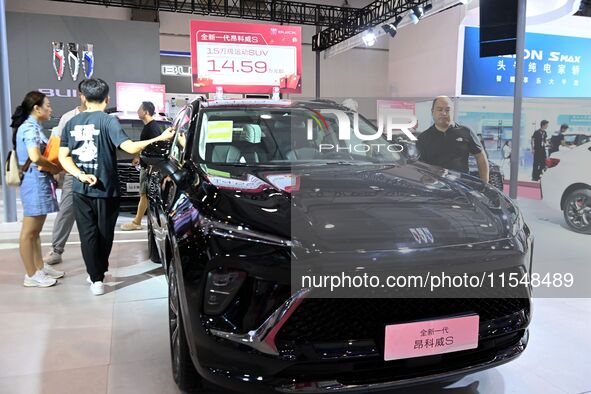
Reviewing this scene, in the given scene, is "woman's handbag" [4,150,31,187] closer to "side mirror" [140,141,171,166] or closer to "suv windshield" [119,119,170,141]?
"side mirror" [140,141,171,166]

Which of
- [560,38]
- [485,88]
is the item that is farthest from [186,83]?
[560,38]

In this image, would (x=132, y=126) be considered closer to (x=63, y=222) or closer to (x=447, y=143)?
(x=63, y=222)

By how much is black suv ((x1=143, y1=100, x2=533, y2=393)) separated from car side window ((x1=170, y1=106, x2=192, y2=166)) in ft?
1.52

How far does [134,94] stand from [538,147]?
880 cm

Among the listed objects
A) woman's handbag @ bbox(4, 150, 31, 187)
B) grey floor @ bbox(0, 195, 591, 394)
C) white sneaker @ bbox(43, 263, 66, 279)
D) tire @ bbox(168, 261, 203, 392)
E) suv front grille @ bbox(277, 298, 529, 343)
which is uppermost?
woman's handbag @ bbox(4, 150, 31, 187)

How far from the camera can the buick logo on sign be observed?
11094 millimetres

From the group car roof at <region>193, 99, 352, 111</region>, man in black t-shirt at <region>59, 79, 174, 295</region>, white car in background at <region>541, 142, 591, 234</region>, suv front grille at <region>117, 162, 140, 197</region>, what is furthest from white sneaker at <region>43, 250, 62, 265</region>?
white car in background at <region>541, 142, 591, 234</region>

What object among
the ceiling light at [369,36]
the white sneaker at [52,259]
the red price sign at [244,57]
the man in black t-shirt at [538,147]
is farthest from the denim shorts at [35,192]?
the ceiling light at [369,36]

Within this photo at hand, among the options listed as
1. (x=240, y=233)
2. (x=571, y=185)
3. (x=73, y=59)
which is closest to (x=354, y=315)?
(x=240, y=233)

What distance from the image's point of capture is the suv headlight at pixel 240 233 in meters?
1.53

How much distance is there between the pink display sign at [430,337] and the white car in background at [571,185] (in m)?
4.13

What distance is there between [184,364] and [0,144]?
528 centimetres

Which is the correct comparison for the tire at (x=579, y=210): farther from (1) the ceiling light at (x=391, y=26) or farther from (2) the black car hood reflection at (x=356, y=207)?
(1) the ceiling light at (x=391, y=26)

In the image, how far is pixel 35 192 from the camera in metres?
3.32
